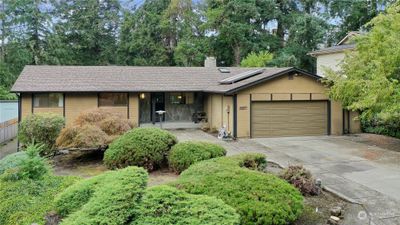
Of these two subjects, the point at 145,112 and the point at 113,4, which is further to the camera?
the point at 113,4

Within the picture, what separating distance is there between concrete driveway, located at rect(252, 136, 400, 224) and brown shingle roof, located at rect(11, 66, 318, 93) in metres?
3.99

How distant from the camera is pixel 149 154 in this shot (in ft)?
33.0

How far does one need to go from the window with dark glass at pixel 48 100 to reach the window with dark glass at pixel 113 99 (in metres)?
2.05

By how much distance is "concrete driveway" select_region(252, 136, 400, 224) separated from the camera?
7.44 meters

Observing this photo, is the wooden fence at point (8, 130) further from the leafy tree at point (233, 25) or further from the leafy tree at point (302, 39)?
the leafy tree at point (302, 39)

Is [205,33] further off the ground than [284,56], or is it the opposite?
[205,33]

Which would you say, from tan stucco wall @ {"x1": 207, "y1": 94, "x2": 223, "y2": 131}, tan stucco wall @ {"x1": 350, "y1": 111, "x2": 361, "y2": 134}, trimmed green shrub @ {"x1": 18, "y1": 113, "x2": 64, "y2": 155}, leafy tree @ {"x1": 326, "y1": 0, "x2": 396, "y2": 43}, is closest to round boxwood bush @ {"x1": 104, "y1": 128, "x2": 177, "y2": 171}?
trimmed green shrub @ {"x1": 18, "y1": 113, "x2": 64, "y2": 155}

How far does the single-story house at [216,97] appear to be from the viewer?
17016 mm

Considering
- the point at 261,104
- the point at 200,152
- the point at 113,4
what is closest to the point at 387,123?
the point at 261,104

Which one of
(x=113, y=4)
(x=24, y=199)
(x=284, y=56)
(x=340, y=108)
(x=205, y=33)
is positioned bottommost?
(x=24, y=199)

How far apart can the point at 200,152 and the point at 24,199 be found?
4510 millimetres

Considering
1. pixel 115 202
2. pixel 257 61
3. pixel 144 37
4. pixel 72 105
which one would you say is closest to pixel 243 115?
pixel 72 105

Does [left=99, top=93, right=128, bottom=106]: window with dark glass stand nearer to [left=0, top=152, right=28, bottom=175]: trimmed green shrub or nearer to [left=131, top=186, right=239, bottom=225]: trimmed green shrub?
[left=0, top=152, right=28, bottom=175]: trimmed green shrub

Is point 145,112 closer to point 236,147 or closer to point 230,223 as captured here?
point 236,147
